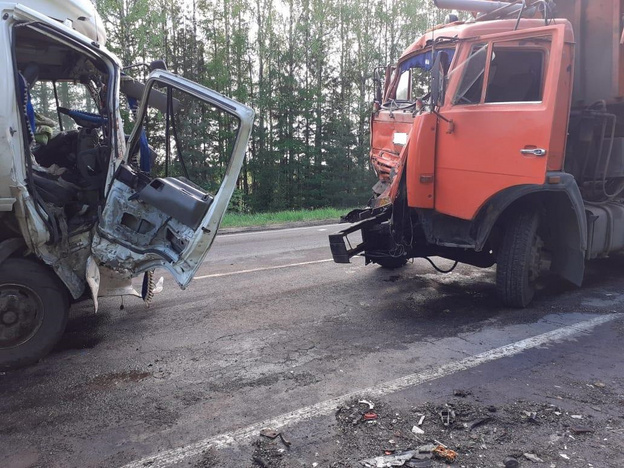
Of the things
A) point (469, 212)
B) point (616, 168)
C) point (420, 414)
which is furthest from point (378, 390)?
point (616, 168)

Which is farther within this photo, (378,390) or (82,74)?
(82,74)

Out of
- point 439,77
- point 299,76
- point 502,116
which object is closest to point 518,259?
point 502,116

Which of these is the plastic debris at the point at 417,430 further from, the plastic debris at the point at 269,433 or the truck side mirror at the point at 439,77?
the truck side mirror at the point at 439,77

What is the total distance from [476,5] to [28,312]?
586 centimetres

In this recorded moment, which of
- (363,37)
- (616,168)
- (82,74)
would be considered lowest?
(616,168)

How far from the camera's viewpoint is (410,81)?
655 centimetres

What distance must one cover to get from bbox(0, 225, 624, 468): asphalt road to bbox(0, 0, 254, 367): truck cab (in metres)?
0.53

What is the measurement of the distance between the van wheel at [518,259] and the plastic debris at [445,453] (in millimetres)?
2878

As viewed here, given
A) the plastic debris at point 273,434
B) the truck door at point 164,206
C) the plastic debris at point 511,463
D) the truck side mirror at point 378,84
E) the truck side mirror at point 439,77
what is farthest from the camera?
the truck side mirror at point 378,84

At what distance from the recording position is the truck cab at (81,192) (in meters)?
3.88

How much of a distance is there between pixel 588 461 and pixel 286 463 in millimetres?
1626

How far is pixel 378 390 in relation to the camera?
138 inches

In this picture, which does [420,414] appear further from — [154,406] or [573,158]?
[573,158]

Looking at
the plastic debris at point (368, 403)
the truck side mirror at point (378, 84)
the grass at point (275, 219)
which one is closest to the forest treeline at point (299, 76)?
the grass at point (275, 219)
